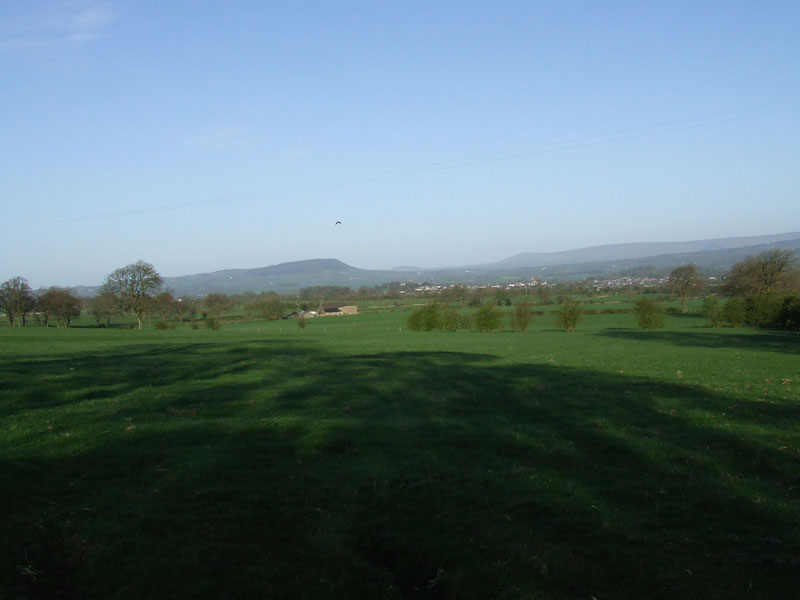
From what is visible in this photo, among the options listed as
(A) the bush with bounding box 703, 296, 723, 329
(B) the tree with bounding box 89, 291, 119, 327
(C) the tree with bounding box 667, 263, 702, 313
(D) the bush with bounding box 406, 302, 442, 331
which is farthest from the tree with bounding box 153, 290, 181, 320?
(C) the tree with bounding box 667, 263, 702, 313

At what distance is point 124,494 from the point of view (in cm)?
731

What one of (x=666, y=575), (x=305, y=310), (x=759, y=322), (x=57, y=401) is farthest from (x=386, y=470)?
(x=305, y=310)

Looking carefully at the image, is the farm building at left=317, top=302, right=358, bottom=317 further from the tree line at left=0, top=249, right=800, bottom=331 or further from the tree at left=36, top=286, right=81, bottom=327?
the tree at left=36, top=286, right=81, bottom=327

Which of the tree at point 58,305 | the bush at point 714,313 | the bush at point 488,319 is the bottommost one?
the bush at point 714,313

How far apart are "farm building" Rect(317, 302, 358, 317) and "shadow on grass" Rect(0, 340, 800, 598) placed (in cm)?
11885

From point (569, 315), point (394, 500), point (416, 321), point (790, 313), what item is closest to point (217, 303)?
point (416, 321)

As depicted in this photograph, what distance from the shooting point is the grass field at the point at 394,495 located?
5.41 meters

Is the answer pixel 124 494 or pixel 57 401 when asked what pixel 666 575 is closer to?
pixel 124 494

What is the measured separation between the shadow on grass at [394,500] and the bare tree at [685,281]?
9804 cm

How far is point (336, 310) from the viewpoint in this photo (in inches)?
5389

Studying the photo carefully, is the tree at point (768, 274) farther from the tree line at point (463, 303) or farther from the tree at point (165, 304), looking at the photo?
the tree at point (165, 304)

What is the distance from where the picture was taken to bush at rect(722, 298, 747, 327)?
72.5m

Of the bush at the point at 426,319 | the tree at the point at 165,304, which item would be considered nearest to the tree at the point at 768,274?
the bush at the point at 426,319

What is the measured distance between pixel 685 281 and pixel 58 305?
105302mm
